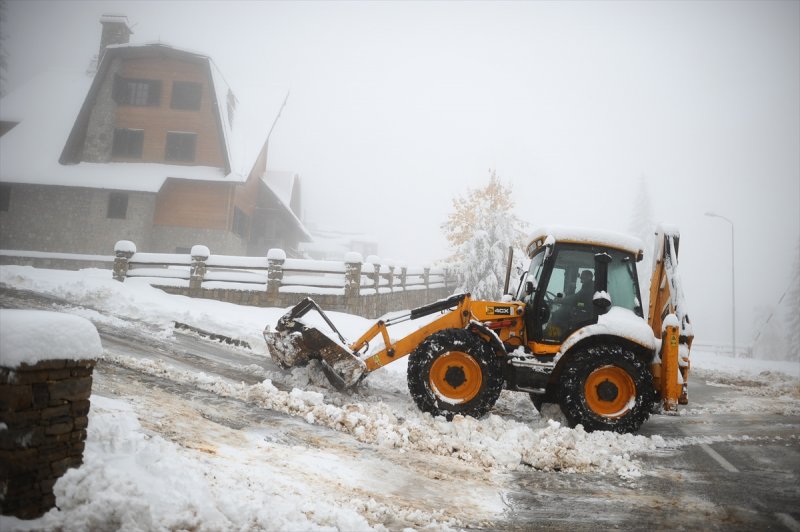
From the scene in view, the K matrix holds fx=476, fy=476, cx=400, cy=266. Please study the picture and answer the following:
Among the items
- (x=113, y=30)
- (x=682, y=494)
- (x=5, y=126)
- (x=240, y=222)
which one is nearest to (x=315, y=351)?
(x=682, y=494)

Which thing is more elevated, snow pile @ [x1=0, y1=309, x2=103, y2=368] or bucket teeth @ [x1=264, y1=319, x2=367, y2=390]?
snow pile @ [x1=0, y1=309, x2=103, y2=368]

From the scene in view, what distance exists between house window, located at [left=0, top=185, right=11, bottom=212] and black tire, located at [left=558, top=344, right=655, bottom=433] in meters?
25.9

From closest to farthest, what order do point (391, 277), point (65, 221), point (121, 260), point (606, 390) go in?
point (606, 390) < point (121, 260) < point (391, 277) < point (65, 221)

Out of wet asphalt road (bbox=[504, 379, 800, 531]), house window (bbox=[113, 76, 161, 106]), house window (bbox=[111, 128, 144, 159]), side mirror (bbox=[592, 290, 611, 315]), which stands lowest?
wet asphalt road (bbox=[504, 379, 800, 531])

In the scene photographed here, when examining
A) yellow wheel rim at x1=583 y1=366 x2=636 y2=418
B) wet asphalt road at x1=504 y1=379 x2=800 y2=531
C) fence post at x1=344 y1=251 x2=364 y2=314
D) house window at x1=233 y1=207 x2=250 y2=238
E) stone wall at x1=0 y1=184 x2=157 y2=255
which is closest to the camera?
wet asphalt road at x1=504 y1=379 x2=800 y2=531

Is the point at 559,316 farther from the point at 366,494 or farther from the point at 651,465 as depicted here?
the point at 366,494

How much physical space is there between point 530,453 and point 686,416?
14.7 feet

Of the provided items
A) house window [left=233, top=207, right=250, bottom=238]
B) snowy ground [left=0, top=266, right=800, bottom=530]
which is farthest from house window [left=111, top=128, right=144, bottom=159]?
snowy ground [left=0, top=266, right=800, bottom=530]

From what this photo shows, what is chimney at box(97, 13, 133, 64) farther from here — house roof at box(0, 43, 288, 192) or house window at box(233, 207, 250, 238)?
house window at box(233, 207, 250, 238)

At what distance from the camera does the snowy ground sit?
283 cm

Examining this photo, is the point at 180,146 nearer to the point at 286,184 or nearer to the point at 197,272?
the point at 286,184

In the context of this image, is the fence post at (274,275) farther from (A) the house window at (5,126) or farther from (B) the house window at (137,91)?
(A) the house window at (5,126)

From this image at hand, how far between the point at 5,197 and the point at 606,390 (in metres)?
26.5

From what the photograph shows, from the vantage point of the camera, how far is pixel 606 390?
5.79 metres
